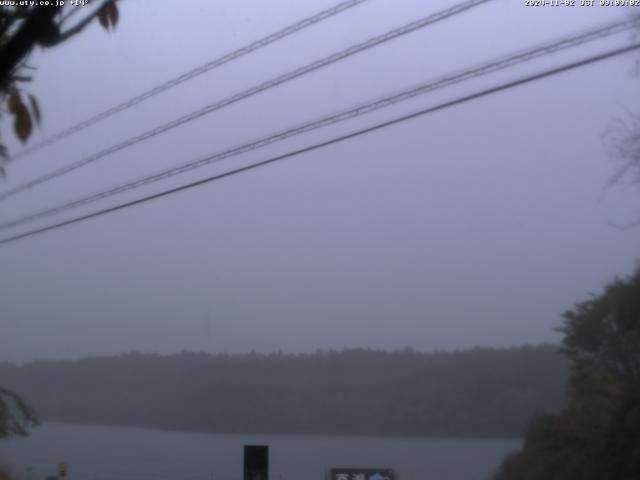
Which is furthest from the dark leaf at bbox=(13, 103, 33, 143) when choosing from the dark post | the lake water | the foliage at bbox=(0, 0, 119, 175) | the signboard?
the lake water

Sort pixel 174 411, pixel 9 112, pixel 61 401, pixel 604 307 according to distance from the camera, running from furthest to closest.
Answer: pixel 61 401
pixel 174 411
pixel 604 307
pixel 9 112

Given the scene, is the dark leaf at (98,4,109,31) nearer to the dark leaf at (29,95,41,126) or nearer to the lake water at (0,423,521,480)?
the dark leaf at (29,95,41,126)

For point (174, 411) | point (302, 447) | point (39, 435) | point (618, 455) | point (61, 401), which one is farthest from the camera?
point (39, 435)

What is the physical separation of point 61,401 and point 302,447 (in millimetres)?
10734

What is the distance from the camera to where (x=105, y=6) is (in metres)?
4.78

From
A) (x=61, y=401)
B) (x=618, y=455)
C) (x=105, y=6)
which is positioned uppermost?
(x=61, y=401)

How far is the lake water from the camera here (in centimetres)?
2275

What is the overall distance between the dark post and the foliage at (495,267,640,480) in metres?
9.24

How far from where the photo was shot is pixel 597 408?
21906 millimetres

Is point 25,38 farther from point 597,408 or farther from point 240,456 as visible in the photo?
point 240,456

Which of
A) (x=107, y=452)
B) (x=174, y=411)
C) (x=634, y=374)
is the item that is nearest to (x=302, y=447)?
(x=174, y=411)

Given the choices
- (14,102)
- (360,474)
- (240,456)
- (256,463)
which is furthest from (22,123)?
(240,456)

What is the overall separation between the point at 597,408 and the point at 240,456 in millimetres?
10101

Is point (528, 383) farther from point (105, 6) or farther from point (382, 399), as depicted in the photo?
point (105, 6)
